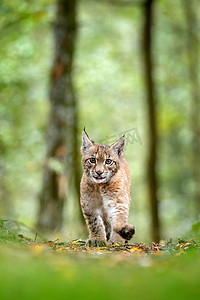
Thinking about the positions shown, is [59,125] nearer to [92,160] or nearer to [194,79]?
[92,160]

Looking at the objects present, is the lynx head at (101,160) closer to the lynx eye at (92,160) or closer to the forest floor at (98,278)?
the lynx eye at (92,160)

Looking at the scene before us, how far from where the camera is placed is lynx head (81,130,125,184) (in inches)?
295

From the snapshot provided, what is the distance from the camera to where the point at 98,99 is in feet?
79.9

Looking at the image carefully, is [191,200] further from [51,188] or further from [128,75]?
[51,188]

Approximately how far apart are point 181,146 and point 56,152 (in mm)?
14703

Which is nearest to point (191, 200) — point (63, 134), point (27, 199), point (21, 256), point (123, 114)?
point (123, 114)

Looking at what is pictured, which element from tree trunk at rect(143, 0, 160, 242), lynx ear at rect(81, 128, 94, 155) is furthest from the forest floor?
tree trunk at rect(143, 0, 160, 242)

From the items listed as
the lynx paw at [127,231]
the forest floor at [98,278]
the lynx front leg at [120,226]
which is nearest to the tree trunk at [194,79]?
the lynx front leg at [120,226]

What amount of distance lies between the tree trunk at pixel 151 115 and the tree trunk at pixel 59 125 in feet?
12.0

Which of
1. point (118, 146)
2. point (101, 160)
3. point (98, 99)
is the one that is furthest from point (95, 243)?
point (98, 99)

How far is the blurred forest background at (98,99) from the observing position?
12.6m

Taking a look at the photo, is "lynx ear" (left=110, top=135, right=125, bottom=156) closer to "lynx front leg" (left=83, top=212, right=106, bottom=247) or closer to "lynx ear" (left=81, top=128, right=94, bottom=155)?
"lynx ear" (left=81, top=128, right=94, bottom=155)

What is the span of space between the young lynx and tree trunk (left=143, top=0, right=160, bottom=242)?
7.26 meters

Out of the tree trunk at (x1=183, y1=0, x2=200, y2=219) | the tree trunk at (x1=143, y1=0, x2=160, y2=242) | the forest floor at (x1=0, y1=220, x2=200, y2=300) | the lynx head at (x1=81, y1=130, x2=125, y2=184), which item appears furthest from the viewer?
the tree trunk at (x1=183, y1=0, x2=200, y2=219)
